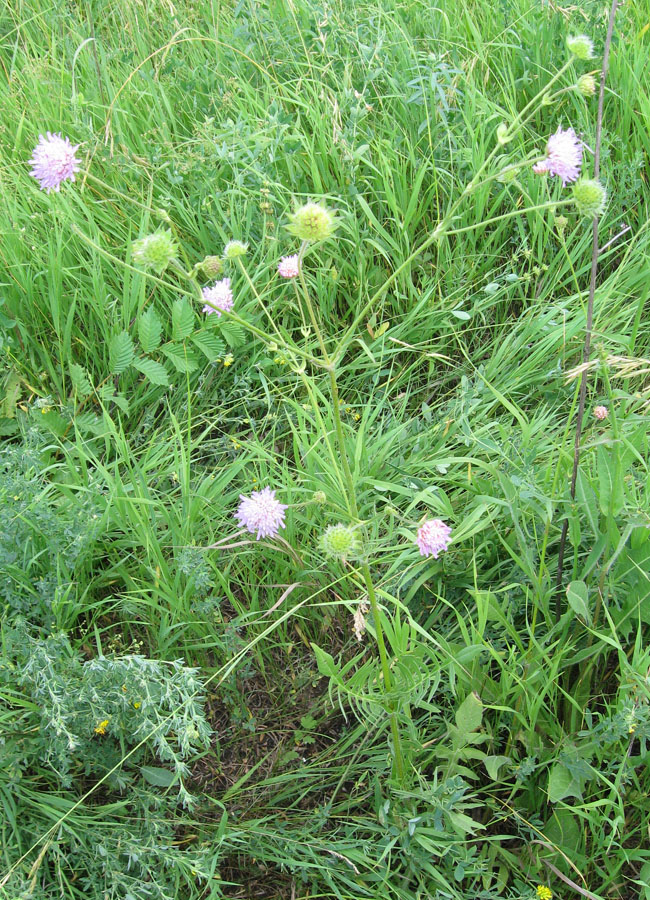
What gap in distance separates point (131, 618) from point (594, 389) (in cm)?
138

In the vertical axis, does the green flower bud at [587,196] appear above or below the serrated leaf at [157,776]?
above

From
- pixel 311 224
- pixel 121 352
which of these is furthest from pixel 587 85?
pixel 121 352

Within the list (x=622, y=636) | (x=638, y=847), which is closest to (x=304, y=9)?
(x=622, y=636)

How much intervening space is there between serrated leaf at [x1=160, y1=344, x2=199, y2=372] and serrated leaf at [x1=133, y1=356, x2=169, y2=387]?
44 mm

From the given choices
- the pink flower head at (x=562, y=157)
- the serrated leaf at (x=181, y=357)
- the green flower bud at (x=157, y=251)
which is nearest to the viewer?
the green flower bud at (x=157, y=251)

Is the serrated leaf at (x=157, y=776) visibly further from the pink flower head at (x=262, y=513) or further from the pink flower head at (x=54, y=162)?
the pink flower head at (x=54, y=162)

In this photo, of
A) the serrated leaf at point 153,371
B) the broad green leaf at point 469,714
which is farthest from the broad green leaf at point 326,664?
the serrated leaf at point 153,371

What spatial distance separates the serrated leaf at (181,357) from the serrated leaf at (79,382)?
0.23 m

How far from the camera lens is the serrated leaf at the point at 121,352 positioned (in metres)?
2.06

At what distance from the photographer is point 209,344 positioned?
2086 millimetres

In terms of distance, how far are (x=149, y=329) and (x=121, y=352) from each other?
103 mm

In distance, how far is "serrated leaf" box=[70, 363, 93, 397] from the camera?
2047mm

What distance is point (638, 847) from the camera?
4.57ft

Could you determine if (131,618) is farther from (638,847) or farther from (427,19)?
(427,19)
